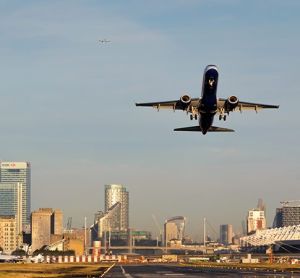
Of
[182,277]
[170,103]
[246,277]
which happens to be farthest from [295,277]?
[170,103]

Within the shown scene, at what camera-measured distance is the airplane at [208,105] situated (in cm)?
9712

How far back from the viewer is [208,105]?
327 ft

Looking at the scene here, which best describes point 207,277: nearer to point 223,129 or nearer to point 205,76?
point 223,129

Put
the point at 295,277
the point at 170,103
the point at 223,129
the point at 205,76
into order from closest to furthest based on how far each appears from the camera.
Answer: the point at 205,76, the point at 170,103, the point at 223,129, the point at 295,277

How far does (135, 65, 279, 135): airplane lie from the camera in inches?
3824

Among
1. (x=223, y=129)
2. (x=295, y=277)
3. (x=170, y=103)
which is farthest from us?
(x=295, y=277)

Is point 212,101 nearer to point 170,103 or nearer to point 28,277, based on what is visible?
point 170,103

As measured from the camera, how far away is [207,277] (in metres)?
134

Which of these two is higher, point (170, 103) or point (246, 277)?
point (170, 103)

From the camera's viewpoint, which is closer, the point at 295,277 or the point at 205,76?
the point at 205,76

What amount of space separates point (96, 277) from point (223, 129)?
1564 inches

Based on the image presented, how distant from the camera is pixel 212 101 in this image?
98.9 m

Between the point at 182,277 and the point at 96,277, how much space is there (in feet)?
48.5

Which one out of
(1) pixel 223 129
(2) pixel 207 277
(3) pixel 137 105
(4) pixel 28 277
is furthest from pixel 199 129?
(4) pixel 28 277
